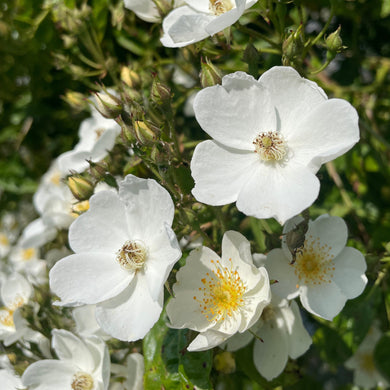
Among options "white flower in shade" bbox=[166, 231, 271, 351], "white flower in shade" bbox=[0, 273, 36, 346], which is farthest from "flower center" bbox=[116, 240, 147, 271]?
"white flower in shade" bbox=[0, 273, 36, 346]

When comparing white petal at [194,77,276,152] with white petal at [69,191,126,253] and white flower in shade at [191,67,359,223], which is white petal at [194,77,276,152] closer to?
white flower in shade at [191,67,359,223]

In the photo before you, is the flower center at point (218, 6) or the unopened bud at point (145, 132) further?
the flower center at point (218, 6)

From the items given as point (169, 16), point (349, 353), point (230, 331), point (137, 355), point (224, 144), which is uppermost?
point (169, 16)

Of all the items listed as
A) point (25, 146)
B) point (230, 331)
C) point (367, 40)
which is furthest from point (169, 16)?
point (25, 146)

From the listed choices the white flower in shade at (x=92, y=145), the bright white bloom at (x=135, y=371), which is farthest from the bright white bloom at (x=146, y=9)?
the bright white bloom at (x=135, y=371)

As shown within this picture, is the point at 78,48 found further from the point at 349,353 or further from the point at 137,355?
the point at 349,353

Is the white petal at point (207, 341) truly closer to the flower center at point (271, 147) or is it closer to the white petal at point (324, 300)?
the white petal at point (324, 300)
